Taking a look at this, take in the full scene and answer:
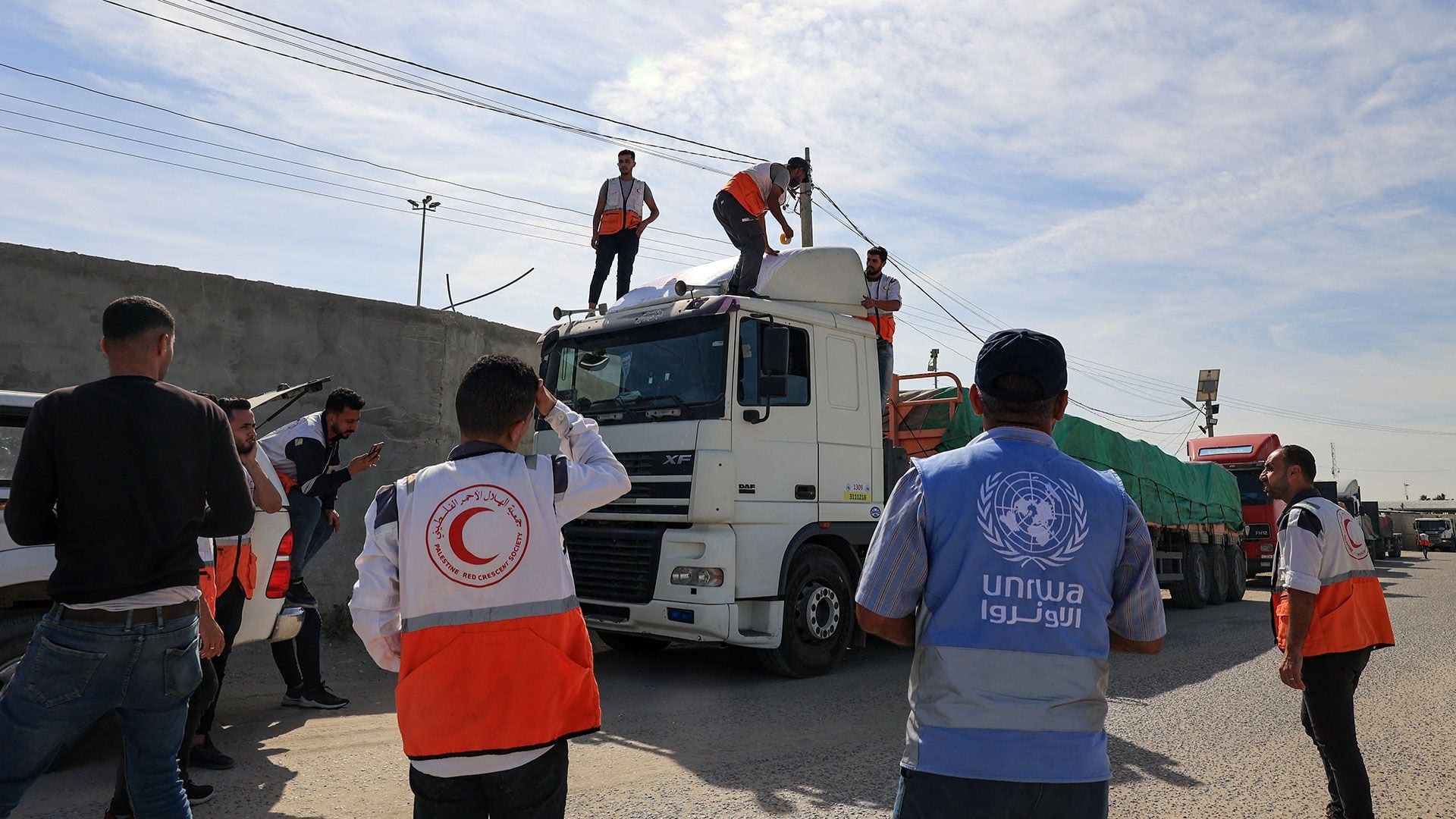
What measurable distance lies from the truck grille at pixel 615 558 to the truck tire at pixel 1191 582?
33.5 ft

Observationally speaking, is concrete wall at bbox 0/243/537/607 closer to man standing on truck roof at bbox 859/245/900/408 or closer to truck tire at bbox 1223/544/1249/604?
man standing on truck roof at bbox 859/245/900/408

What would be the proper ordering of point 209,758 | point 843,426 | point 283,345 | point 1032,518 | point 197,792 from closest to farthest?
point 1032,518 < point 197,792 < point 209,758 < point 843,426 < point 283,345

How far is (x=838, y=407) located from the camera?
25.5 ft

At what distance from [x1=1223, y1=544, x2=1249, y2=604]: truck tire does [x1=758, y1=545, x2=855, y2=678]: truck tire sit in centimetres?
1083

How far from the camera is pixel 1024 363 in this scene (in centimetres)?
226

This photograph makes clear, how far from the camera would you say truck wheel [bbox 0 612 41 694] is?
4379mm

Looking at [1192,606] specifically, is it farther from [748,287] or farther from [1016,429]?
[1016,429]

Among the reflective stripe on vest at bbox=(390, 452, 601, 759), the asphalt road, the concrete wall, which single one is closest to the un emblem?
the reflective stripe on vest at bbox=(390, 452, 601, 759)

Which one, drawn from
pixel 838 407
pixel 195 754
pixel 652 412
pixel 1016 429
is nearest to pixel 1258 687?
pixel 838 407

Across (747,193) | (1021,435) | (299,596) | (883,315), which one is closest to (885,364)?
(883,315)

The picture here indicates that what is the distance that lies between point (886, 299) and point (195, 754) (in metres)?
5.88

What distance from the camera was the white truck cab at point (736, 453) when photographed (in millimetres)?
6930

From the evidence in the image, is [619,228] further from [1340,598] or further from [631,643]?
[1340,598]

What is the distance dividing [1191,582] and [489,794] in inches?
570
